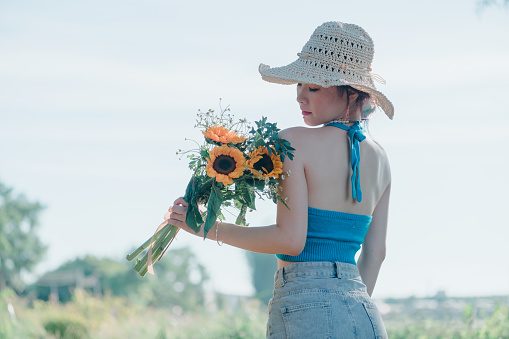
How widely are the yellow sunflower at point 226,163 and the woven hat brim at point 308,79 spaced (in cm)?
36

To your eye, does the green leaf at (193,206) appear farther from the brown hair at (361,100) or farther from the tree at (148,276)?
the tree at (148,276)

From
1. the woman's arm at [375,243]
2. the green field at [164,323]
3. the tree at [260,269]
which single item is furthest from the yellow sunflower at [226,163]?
the tree at [260,269]

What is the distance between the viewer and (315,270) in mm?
2037

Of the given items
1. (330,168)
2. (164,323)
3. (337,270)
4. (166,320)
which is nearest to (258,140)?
(330,168)

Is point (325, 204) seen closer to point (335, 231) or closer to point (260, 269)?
point (335, 231)

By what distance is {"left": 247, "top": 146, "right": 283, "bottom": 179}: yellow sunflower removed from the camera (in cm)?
201

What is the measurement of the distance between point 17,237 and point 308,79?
52189 millimetres

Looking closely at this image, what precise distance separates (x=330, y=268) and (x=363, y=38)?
0.88 meters

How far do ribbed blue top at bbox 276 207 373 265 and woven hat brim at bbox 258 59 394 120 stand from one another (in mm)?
450

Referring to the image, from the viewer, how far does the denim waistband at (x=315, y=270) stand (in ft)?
6.68

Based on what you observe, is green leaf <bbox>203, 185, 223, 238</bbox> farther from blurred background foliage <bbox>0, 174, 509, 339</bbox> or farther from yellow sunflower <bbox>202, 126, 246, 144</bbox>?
blurred background foliage <bbox>0, 174, 509, 339</bbox>

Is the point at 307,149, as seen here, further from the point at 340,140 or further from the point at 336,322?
the point at 336,322

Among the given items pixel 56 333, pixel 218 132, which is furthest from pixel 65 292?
pixel 218 132

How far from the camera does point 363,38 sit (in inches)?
93.1
